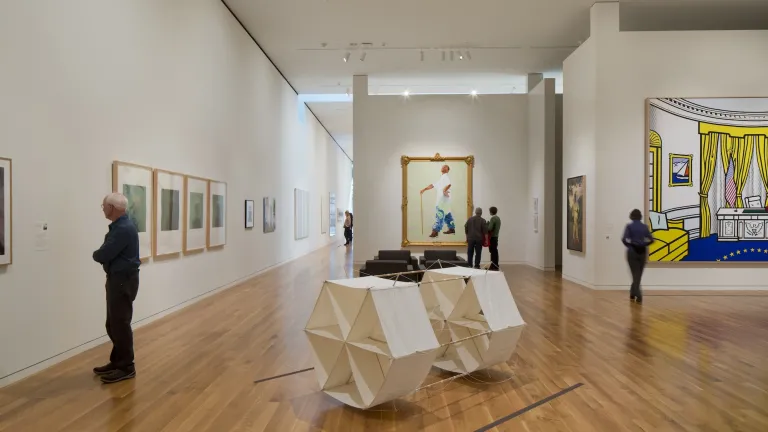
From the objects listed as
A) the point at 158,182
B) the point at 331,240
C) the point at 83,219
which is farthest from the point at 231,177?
the point at 331,240

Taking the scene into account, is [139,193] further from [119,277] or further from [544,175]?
[544,175]

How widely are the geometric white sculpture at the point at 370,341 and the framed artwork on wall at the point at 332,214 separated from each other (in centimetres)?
2474

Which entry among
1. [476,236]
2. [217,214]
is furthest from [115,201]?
[476,236]

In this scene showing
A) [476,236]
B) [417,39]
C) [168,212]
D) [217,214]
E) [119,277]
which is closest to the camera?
[119,277]

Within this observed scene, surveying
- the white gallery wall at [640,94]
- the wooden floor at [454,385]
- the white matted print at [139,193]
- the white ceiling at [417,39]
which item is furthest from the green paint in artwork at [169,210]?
the white gallery wall at [640,94]

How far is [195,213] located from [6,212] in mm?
4813

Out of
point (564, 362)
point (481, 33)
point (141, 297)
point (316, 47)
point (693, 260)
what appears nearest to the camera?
point (564, 362)

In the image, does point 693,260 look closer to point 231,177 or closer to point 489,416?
point 489,416

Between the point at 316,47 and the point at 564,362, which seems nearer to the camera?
the point at 564,362

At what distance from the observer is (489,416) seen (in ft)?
14.3

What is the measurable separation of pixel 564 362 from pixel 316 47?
1182cm

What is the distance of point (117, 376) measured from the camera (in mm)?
5246

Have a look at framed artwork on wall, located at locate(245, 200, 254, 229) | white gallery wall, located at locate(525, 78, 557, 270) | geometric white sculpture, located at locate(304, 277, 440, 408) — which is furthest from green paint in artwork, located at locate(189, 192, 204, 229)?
white gallery wall, located at locate(525, 78, 557, 270)

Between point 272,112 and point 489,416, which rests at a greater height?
point 272,112
